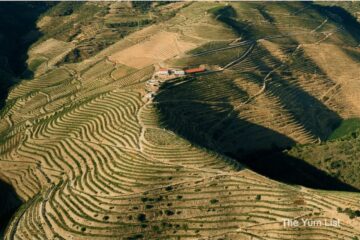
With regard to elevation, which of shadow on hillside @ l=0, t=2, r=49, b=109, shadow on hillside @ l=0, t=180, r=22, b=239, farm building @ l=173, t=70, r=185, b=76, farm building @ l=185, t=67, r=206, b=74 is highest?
farm building @ l=173, t=70, r=185, b=76

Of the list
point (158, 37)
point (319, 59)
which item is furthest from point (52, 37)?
point (319, 59)

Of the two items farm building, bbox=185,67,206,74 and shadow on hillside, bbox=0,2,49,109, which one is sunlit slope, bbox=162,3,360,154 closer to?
farm building, bbox=185,67,206,74

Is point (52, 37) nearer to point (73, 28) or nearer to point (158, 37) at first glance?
point (73, 28)

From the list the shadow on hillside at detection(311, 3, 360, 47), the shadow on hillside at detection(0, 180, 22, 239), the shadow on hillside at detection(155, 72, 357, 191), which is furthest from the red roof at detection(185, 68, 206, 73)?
the shadow on hillside at detection(311, 3, 360, 47)

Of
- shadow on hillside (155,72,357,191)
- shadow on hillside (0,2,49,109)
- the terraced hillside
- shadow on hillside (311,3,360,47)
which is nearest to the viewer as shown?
the terraced hillside

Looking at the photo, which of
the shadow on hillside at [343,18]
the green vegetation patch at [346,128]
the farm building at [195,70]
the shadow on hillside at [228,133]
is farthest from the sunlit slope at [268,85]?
the shadow on hillside at [343,18]

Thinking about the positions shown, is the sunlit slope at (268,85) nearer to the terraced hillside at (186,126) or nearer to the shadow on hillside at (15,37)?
the terraced hillside at (186,126)
